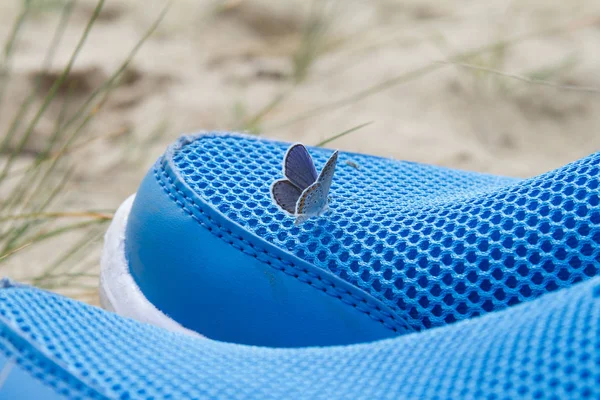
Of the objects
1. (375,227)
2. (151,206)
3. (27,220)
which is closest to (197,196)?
(151,206)

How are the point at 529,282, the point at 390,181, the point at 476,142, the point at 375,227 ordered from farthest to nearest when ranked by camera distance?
the point at 476,142, the point at 390,181, the point at 375,227, the point at 529,282

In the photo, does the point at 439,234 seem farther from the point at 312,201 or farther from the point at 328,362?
the point at 328,362

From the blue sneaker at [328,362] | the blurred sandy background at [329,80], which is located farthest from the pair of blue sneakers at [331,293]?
the blurred sandy background at [329,80]

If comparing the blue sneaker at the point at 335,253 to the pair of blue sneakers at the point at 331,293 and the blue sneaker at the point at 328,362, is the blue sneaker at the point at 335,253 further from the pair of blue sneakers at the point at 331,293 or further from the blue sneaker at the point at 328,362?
the blue sneaker at the point at 328,362

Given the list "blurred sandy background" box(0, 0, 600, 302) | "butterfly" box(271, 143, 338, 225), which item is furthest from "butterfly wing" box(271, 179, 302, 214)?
"blurred sandy background" box(0, 0, 600, 302)

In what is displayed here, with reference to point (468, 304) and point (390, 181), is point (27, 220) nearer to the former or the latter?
point (390, 181)
